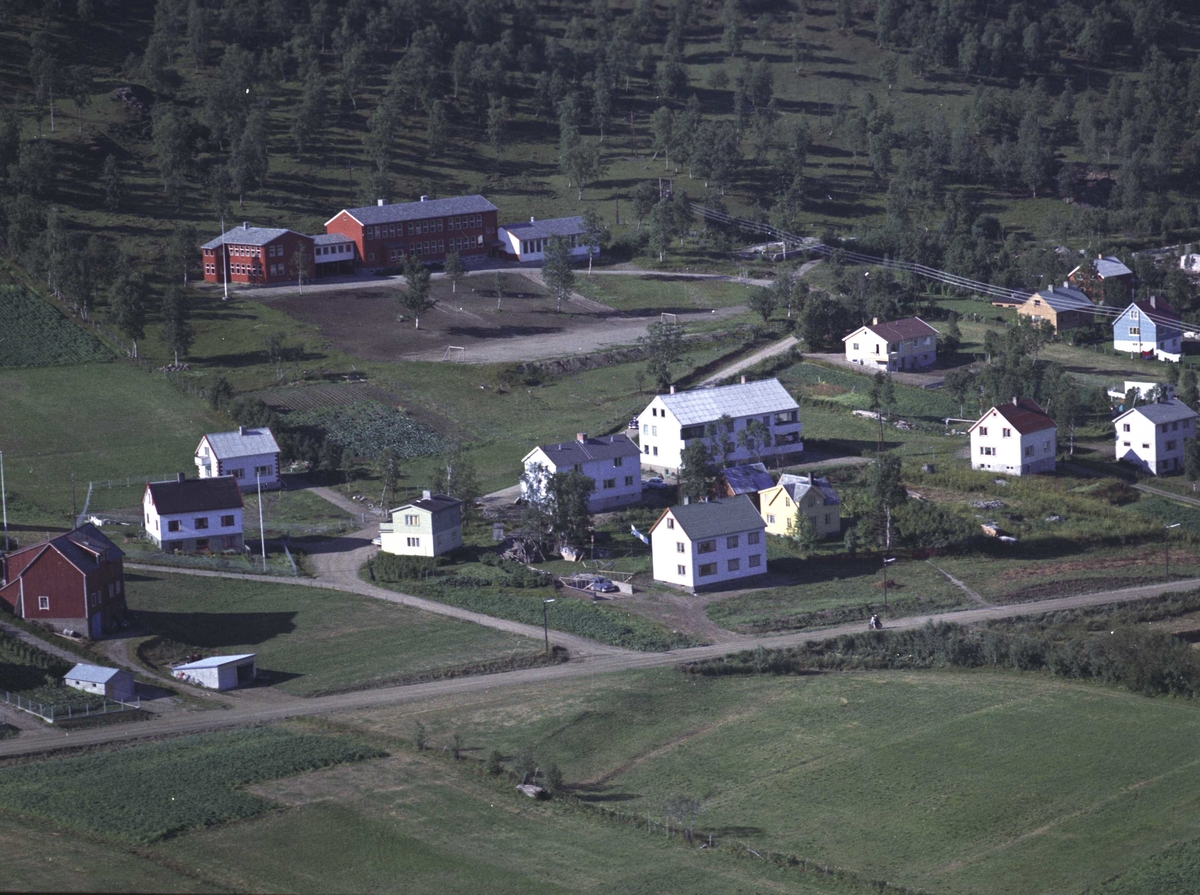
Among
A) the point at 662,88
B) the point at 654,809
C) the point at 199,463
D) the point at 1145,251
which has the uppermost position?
the point at 662,88

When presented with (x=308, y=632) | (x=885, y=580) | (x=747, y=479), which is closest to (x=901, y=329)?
(x=747, y=479)

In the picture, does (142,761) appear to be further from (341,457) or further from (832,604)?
(341,457)

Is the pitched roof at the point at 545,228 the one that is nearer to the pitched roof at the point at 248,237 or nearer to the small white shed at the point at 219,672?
the pitched roof at the point at 248,237

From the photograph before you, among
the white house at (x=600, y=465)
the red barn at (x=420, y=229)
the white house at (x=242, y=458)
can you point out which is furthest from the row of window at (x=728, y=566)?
the red barn at (x=420, y=229)

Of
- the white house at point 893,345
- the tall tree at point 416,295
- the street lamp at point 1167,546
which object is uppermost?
the tall tree at point 416,295

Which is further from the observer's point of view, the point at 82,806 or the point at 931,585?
the point at 931,585

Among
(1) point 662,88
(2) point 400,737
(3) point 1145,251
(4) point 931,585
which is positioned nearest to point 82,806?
(2) point 400,737
